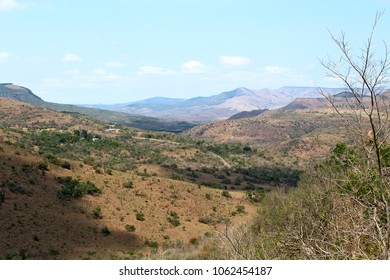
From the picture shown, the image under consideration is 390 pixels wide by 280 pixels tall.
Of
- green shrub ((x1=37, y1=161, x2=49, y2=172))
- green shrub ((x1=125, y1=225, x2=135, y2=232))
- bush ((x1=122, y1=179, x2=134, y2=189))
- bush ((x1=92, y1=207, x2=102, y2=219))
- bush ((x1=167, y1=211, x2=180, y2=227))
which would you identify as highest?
green shrub ((x1=37, y1=161, x2=49, y2=172))

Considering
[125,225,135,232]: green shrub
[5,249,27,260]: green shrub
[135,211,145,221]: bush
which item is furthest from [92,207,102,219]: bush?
[5,249,27,260]: green shrub

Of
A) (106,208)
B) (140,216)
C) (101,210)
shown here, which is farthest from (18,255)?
(140,216)

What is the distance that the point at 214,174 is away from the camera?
64.3m

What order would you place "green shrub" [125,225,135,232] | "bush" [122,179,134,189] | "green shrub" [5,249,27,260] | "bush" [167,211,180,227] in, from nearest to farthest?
"green shrub" [5,249,27,260], "green shrub" [125,225,135,232], "bush" [167,211,180,227], "bush" [122,179,134,189]

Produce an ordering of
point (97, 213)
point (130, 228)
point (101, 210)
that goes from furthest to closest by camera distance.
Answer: point (101, 210), point (97, 213), point (130, 228)

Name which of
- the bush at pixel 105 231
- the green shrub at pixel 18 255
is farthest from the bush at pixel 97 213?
the green shrub at pixel 18 255

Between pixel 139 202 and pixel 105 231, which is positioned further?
pixel 139 202

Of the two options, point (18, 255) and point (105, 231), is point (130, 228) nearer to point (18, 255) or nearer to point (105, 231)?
point (105, 231)

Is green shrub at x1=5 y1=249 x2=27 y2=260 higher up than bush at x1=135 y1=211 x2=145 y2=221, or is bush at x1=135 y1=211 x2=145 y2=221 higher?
green shrub at x1=5 y1=249 x2=27 y2=260

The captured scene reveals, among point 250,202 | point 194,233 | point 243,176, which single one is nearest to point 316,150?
point 243,176

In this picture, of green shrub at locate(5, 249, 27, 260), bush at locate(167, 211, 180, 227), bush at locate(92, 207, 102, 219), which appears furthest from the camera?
bush at locate(167, 211, 180, 227)

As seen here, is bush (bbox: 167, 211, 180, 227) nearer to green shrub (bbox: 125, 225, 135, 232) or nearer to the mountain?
the mountain
